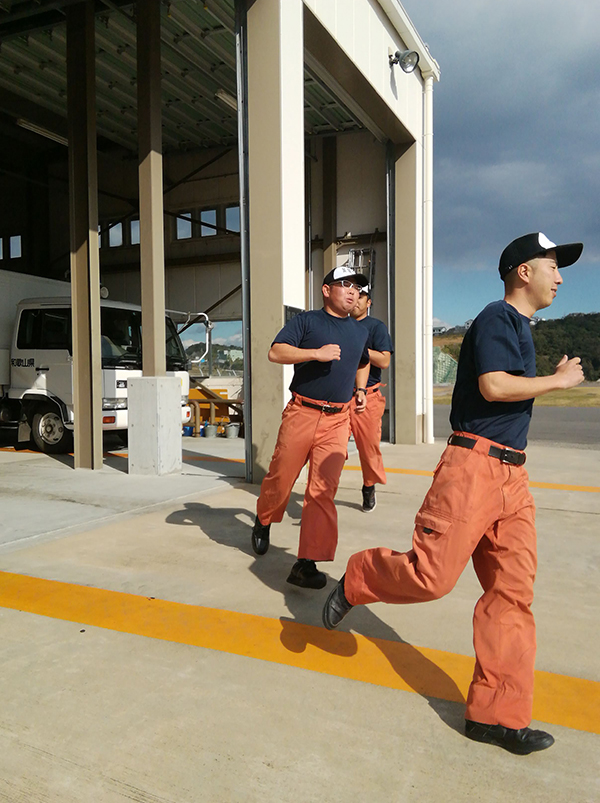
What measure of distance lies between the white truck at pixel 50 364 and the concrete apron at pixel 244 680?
15.8 ft

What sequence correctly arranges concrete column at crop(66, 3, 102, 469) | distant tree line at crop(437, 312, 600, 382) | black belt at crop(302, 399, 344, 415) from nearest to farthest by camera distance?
1. black belt at crop(302, 399, 344, 415)
2. concrete column at crop(66, 3, 102, 469)
3. distant tree line at crop(437, 312, 600, 382)

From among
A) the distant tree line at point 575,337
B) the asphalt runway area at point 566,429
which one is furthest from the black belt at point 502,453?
the distant tree line at point 575,337

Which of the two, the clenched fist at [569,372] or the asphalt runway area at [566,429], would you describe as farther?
the asphalt runway area at [566,429]

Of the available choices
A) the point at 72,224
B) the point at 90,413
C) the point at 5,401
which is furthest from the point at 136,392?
the point at 5,401

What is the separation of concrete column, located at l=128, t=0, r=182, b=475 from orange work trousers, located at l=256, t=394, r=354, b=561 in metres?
3.78

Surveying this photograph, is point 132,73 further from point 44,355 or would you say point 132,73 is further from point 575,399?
point 575,399

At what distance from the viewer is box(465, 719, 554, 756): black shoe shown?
6.98ft

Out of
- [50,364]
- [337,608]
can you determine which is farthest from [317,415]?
[50,364]

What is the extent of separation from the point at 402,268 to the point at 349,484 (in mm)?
5617

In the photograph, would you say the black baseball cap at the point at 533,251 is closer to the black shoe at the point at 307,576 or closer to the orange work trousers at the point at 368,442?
the black shoe at the point at 307,576

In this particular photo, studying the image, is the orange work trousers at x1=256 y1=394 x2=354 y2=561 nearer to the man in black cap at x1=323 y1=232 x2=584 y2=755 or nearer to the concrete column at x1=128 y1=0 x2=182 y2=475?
the man in black cap at x1=323 y1=232 x2=584 y2=755

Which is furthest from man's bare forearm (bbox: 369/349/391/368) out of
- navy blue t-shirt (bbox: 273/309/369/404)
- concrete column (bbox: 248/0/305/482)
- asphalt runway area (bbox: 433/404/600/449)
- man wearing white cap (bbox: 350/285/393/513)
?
asphalt runway area (bbox: 433/404/600/449)

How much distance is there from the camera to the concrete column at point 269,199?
7070 millimetres

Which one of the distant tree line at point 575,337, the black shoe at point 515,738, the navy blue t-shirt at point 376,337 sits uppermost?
the distant tree line at point 575,337
